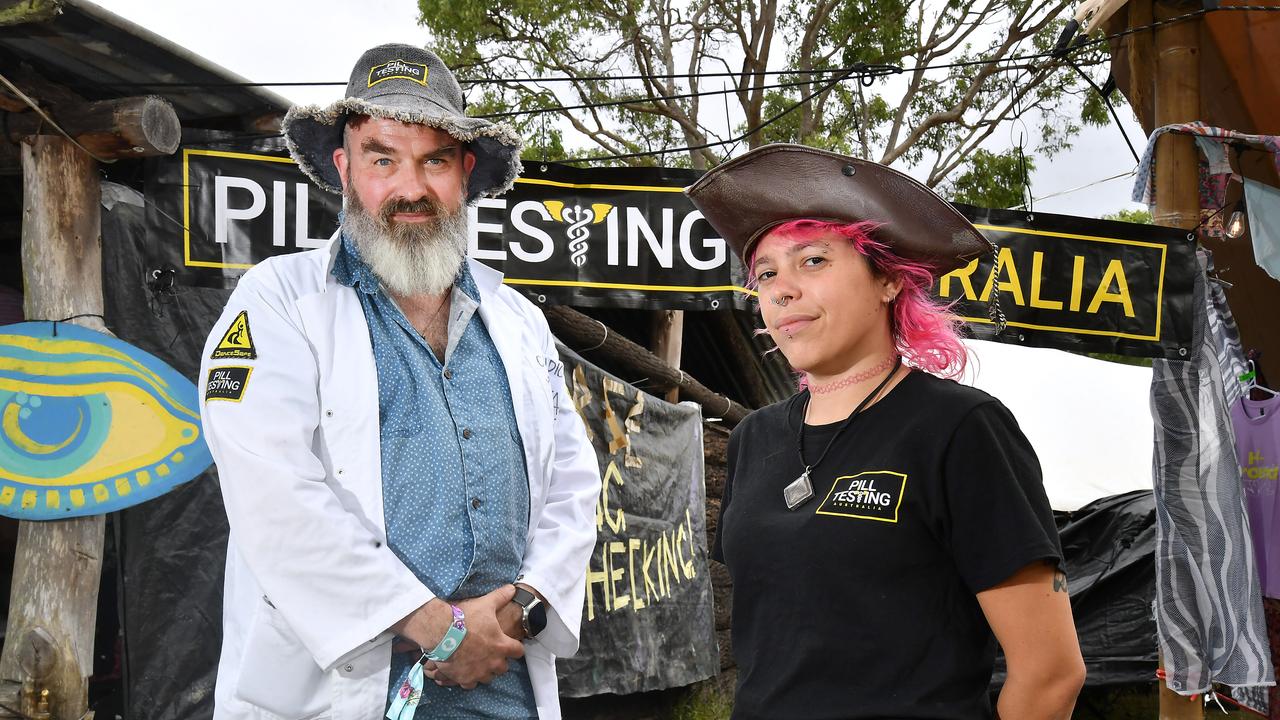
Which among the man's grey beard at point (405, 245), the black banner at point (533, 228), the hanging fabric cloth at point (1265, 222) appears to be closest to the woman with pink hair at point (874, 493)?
the man's grey beard at point (405, 245)

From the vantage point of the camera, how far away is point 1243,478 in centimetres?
563

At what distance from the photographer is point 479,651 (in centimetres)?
233

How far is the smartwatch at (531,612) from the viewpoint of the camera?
2461 millimetres

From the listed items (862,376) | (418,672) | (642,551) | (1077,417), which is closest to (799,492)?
(862,376)

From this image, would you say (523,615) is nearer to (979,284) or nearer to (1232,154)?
(979,284)

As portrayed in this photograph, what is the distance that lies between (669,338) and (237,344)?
4.33 meters

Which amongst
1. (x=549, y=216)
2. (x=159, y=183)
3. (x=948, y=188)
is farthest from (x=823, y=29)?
(x=159, y=183)

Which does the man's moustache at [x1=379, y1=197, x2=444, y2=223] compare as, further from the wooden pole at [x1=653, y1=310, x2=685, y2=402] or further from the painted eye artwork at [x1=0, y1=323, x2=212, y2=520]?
the wooden pole at [x1=653, y1=310, x2=685, y2=402]

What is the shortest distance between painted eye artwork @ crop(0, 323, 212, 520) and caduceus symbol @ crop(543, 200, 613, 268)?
196 centimetres

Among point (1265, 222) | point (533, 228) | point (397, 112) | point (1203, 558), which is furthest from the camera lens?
point (1265, 222)

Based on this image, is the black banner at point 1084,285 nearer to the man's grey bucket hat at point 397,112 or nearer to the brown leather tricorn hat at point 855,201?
the man's grey bucket hat at point 397,112

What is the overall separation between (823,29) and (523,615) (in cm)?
1537

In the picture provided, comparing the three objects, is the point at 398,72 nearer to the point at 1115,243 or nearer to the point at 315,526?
the point at 315,526

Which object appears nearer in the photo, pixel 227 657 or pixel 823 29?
pixel 227 657
